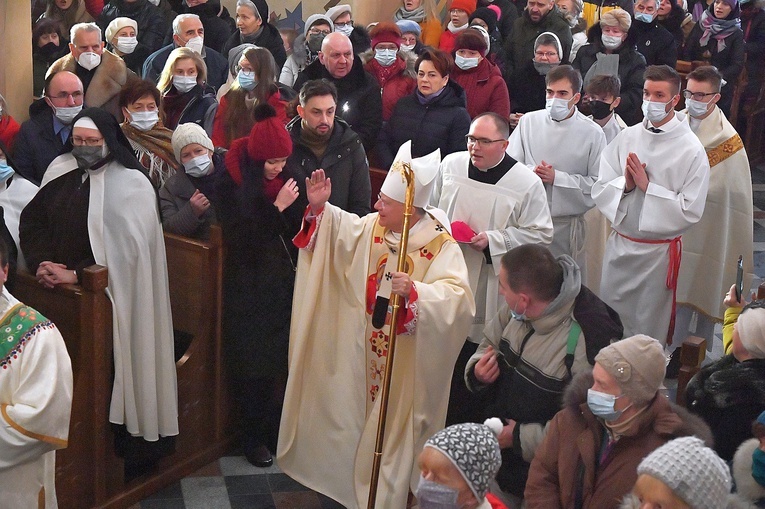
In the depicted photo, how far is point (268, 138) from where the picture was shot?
18.7 feet

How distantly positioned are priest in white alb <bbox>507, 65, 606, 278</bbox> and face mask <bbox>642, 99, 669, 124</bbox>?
42cm

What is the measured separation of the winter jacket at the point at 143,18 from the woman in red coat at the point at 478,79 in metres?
3.27

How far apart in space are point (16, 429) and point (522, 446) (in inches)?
79.4

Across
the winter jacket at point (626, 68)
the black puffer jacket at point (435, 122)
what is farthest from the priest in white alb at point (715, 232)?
the black puffer jacket at point (435, 122)

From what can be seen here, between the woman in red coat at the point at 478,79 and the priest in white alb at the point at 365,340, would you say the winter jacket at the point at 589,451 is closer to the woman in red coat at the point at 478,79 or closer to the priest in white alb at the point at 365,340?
the priest in white alb at the point at 365,340

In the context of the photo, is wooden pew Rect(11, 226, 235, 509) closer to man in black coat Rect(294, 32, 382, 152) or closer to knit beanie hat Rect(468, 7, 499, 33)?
man in black coat Rect(294, 32, 382, 152)

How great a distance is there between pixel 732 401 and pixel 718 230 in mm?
3673

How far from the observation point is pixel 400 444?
540cm

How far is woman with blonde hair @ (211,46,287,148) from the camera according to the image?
7.21 meters

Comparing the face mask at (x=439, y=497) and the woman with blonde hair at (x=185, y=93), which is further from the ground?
the woman with blonde hair at (x=185, y=93)

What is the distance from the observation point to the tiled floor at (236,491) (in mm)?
5734

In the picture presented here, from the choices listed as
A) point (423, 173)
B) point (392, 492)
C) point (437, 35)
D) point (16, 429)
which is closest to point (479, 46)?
point (437, 35)

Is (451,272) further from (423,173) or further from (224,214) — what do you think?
(224,214)

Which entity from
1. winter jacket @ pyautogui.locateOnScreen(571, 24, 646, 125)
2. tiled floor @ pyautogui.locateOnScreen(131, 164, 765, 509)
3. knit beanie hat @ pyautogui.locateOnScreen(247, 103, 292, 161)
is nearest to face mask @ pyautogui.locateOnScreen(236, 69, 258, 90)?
knit beanie hat @ pyautogui.locateOnScreen(247, 103, 292, 161)
